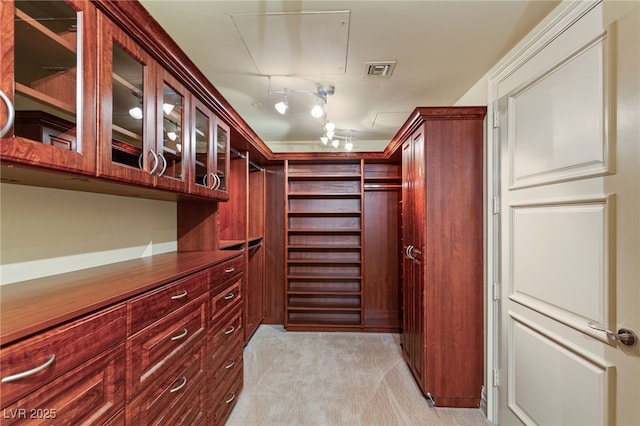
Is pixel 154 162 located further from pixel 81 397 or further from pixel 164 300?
pixel 81 397

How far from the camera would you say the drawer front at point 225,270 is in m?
1.70

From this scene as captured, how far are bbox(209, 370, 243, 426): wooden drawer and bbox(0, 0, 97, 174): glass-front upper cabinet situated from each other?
158 cm

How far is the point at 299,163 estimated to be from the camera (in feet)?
12.4

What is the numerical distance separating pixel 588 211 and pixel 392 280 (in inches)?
105

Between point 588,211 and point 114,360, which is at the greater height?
point 588,211

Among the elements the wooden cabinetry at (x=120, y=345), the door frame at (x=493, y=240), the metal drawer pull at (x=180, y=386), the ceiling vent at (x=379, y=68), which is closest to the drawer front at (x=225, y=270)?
the wooden cabinetry at (x=120, y=345)

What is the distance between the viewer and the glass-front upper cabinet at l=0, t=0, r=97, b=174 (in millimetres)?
746

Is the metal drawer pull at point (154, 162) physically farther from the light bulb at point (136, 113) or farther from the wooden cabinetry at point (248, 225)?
the wooden cabinetry at point (248, 225)

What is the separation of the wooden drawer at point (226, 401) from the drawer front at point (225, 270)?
2.44 feet

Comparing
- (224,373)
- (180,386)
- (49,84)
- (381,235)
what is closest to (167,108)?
(49,84)

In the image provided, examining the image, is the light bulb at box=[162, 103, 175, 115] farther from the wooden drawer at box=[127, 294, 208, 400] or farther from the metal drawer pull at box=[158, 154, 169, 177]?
the wooden drawer at box=[127, 294, 208, 400]

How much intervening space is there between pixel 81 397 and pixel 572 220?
215cm

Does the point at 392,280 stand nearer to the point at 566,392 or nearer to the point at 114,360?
the point at 566,392

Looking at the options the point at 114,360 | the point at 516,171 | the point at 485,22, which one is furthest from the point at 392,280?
the point at 114,360
